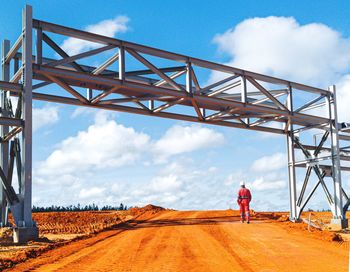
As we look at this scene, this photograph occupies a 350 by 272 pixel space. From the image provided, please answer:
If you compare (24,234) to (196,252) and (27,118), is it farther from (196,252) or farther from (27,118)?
(196,252)

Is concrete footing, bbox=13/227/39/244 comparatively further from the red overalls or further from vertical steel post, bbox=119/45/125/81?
the red overalls

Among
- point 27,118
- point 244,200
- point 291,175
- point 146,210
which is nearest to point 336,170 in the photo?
point 291,175

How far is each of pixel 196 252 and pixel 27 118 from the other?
24.0 ft

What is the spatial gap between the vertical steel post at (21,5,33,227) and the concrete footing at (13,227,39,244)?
21 cm

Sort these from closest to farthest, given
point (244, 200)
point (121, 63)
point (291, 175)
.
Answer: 1. point (121, 63)
2. point (244, 200)
3. point (291, 175)

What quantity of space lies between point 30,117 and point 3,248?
14.0 ft

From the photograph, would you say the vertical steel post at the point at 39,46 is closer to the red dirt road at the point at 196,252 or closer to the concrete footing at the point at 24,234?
the concrete footing at the point at 24,234

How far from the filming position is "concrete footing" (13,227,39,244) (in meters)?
14.8

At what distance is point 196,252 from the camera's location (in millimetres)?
11695

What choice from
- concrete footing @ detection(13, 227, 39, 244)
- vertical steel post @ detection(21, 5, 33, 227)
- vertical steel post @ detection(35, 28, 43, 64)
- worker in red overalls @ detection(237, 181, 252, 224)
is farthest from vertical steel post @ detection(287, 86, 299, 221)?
vertical steel post @ detection(21, 5, 33, 227)

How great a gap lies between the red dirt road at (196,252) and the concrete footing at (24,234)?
5.60 feet

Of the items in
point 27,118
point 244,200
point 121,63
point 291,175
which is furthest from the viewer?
point 291,175

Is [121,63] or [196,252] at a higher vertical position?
[121,63]

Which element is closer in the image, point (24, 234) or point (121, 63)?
point (24, 234)
